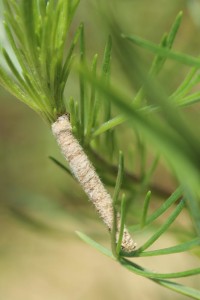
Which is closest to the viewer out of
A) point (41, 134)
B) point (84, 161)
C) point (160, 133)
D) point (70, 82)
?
point (160, 133)

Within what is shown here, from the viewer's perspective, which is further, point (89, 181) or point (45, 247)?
point (45, 247)

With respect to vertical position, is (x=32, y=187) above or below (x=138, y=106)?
above

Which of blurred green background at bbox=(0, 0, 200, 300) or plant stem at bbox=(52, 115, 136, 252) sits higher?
blurred green background at bbox=(0, 0, 200, 300)

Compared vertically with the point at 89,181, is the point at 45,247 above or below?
above

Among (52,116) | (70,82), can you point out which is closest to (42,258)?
(70,82)

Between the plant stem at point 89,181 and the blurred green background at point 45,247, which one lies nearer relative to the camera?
the plant stem at point 89,181

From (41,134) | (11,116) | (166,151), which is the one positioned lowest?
(166,151)

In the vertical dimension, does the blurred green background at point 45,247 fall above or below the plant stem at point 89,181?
above

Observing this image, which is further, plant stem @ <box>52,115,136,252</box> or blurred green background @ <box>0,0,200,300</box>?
blurred green background @ <box>0,0,200,300</box>

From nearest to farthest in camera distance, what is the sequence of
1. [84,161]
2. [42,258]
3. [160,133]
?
[160,133]
[84,161]
[42,258]

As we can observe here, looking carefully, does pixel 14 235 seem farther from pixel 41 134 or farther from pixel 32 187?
pixel 41 134

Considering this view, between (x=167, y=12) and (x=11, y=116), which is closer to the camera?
(x=167, y=12)
